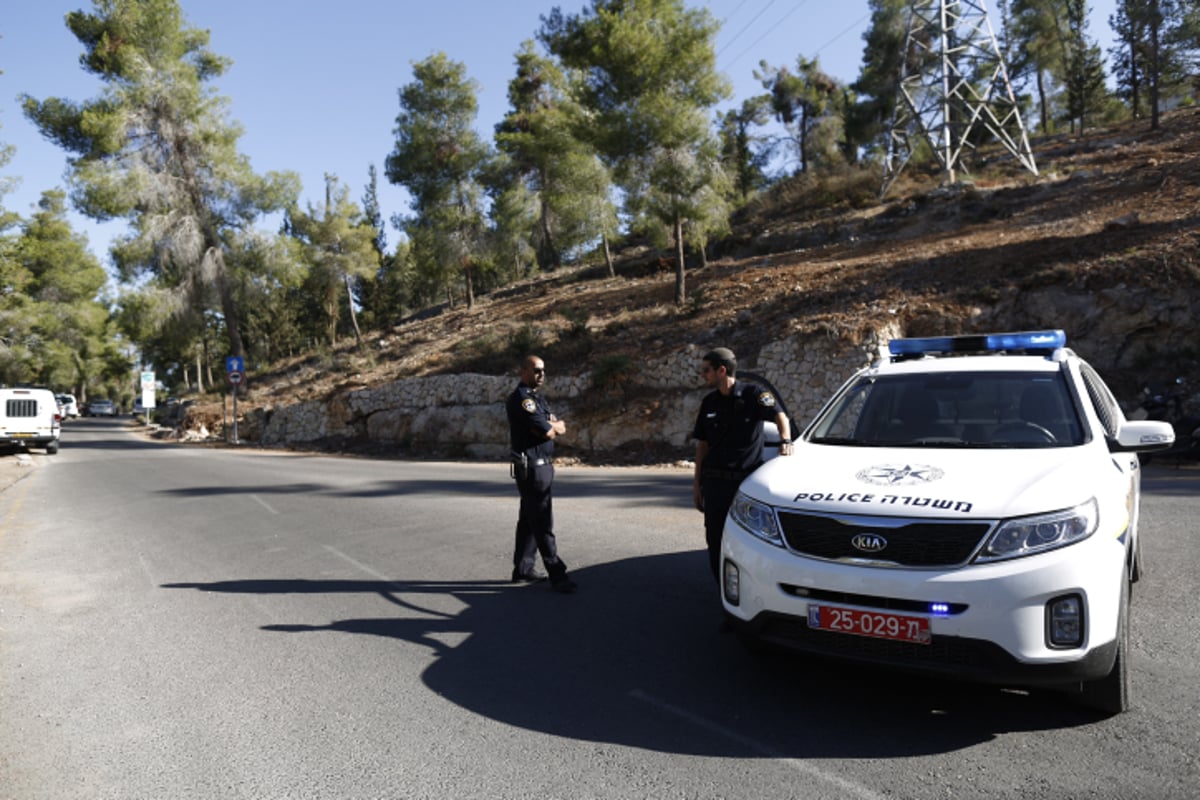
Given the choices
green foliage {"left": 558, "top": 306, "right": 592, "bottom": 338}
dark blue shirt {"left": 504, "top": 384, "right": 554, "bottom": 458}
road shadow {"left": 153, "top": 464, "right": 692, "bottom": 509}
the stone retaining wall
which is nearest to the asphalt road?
dark blue shirt {"left": 504, "top": 384, "right": 554, "bottom": 458}

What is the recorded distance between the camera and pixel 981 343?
5.34 meters

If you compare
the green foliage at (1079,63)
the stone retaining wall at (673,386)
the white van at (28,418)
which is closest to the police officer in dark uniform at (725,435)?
the stone retaining wall at (673,386)

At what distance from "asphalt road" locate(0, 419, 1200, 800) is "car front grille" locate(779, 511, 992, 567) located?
0.79 m

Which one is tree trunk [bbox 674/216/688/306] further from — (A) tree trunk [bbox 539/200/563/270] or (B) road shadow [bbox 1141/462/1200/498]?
(A) tree trunk [bbox 539/200/563/270]

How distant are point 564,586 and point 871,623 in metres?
2.96

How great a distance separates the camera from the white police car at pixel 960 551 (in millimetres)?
3131

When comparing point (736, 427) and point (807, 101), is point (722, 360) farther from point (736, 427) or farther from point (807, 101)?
point (807, 101)

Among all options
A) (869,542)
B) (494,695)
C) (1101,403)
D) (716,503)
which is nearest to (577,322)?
(716,503)

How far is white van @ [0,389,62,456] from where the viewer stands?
23.5 meters

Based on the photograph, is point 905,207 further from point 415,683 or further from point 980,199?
point 415,683

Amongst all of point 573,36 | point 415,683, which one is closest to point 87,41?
point 573,36

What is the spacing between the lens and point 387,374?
2648cm

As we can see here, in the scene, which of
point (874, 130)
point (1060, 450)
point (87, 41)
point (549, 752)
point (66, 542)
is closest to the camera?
point (549, 752)

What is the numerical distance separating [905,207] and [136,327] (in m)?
32.3
